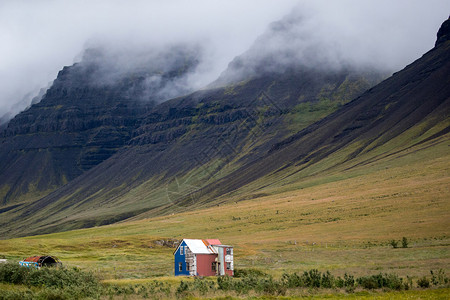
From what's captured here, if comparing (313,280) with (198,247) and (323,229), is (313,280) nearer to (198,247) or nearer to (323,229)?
(198,247)

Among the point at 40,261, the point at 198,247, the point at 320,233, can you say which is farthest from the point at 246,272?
the point at 320,233

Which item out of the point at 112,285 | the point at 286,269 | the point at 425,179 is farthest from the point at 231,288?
the point at 425,179

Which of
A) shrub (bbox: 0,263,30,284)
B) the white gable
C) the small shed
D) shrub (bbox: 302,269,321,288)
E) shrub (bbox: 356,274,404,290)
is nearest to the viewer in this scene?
shrub (bbox: 356,274,404,290)

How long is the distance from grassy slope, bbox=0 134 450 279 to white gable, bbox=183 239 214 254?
16.5ft

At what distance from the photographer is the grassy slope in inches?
2352

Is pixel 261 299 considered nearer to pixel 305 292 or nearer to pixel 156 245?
pixel 305 292

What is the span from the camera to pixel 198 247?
184ft

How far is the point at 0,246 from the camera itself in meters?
81.4

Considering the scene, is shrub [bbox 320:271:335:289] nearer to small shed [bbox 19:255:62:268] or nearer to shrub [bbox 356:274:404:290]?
shrub [bbox 356:274:404:290]

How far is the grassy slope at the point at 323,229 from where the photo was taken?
5975cm

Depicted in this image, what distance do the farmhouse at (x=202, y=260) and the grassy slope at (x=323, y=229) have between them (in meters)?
3.55

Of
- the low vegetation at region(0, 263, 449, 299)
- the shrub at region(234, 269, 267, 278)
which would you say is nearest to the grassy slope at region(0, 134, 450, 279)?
the shrub at region(234, 269, 267, 278)

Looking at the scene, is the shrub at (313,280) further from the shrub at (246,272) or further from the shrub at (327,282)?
the shrub at (246,272)

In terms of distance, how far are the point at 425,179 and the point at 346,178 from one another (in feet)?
111
